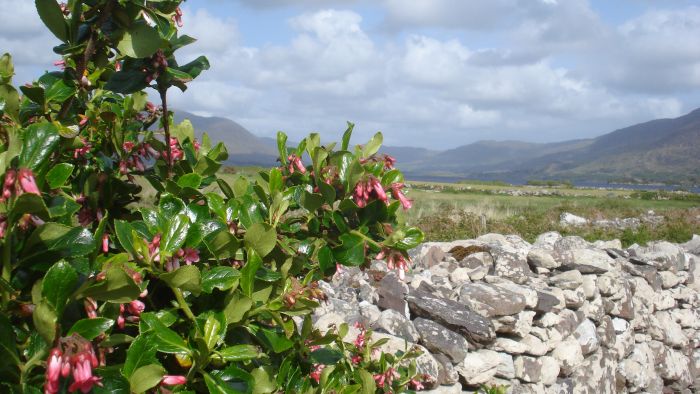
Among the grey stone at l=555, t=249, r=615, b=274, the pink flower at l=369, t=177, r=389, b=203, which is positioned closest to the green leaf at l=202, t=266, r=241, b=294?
the pink flower at l=369, t=177, r=389, b=203

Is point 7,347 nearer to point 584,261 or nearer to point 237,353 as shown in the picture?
point 237,353

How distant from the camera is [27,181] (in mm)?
898

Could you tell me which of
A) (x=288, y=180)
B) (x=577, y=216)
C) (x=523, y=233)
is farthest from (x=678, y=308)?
(x=577, y=216)

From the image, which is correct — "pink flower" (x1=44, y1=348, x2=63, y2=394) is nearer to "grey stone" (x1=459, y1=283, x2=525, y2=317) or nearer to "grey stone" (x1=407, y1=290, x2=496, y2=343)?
"grey stone" (x1=407, y1=290, x2=496, y2=343)

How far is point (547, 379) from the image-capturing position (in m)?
4.43

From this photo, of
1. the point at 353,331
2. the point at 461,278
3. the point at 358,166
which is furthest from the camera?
the point at 461,278

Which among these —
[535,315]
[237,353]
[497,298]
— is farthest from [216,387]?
[535,315]

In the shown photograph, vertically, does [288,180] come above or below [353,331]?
above

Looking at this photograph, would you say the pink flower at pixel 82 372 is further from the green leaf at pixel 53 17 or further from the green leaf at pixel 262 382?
the green leaf at pixel 53 17

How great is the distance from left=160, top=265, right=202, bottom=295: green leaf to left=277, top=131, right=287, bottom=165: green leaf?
0.78 m

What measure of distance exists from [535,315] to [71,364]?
176 inches

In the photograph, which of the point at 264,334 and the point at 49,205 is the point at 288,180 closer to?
the point at 264,334

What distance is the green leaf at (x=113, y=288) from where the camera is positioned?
87 centimetres

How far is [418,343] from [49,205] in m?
3.04
